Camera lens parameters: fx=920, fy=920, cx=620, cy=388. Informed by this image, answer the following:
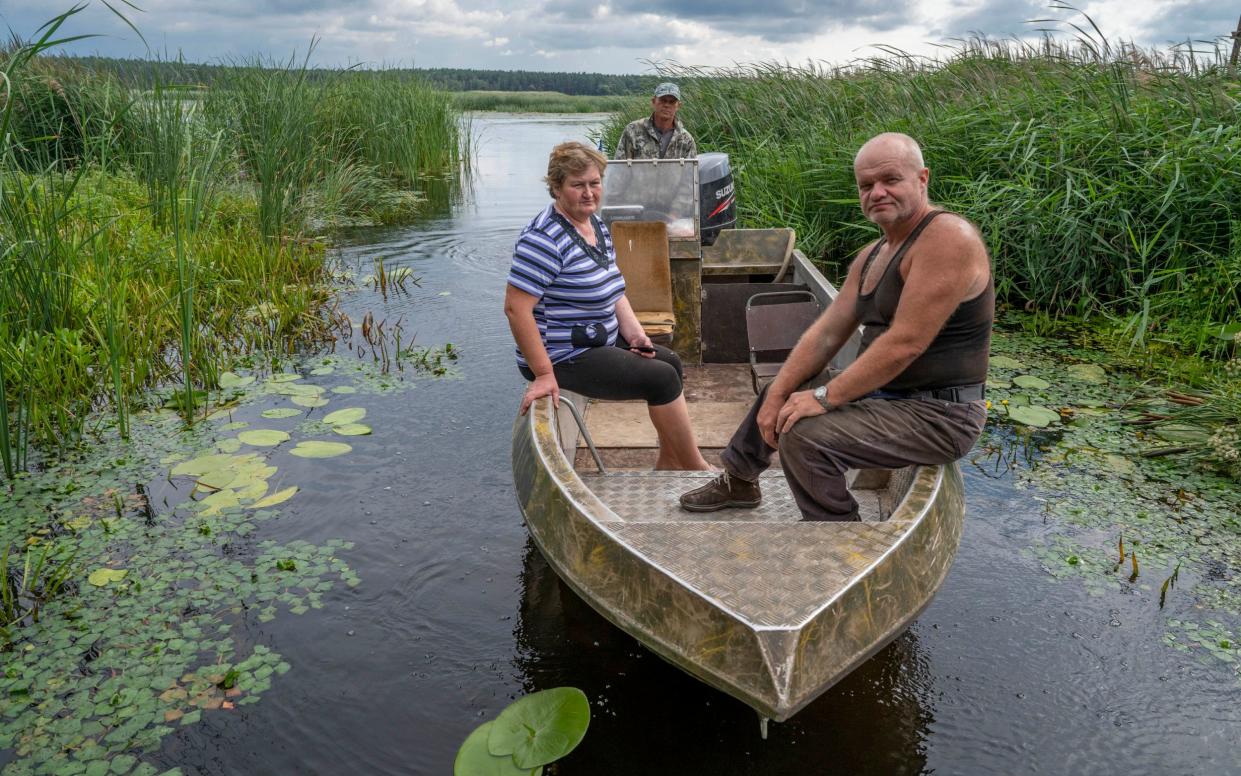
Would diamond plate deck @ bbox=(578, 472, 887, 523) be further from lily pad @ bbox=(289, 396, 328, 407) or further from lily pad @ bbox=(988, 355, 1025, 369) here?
lily pad @ bbox=(988, 355, 1025, 369)

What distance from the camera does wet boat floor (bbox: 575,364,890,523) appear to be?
11.2 feet

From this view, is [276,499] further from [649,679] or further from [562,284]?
[649,679]

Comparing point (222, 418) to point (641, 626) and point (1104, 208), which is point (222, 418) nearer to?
point (641, 626)

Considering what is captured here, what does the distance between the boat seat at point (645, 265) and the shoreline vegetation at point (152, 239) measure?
227 centimetres

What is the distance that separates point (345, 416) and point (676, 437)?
8.33 feet

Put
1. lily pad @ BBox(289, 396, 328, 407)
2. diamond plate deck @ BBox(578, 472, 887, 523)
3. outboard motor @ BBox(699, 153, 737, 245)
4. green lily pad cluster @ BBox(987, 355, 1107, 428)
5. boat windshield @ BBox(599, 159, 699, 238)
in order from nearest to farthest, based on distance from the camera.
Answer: diamond plate deck @ BBox(578, 472, 887, 523), green lily pad cluster @ BBox(987, 355, 1107, 428), lily pad @ BBox(289, 396, 328, 407), boat windshield @ BBox(599, 159, 699, 238), outboard motor @ BBox(699, 153, 737, 245)

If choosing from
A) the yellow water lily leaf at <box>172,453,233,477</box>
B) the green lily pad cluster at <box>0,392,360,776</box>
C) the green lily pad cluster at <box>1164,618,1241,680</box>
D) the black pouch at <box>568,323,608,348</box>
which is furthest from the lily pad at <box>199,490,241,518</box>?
the green lily pad cluster at <box>1164,618,1241,680</box>

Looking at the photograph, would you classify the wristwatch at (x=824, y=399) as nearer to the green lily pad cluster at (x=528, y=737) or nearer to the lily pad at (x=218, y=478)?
the green lily pad cluster at (x=528, y=737)

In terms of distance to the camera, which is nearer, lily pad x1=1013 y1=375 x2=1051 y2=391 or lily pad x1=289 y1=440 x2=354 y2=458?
lily pad x1=289 y1=440 x2=354 y2=458

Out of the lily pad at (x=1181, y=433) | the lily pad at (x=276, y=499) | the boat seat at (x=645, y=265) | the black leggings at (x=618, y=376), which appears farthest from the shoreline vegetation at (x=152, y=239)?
the lily pad at (x=1181, y=433)

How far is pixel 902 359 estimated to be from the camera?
2.74m

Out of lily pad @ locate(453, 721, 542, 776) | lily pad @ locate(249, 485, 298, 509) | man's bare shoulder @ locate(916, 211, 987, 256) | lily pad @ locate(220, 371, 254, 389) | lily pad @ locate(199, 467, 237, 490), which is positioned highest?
man's bare shoulder @ locate(916, 211, 987, 256)

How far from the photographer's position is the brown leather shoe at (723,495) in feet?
11.0

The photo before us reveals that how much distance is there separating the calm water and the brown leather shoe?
22.1 inches
